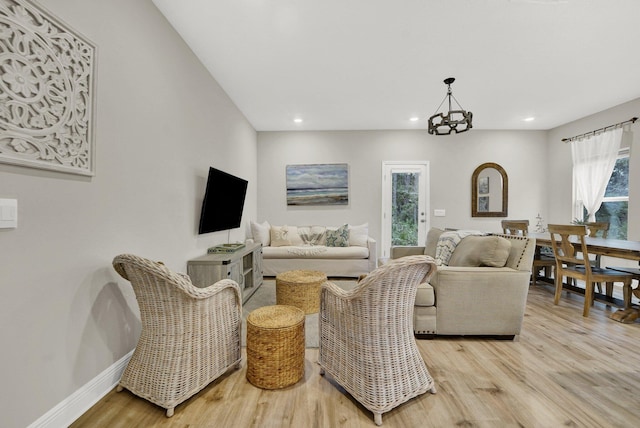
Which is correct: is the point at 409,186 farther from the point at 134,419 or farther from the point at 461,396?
the point at 134,419

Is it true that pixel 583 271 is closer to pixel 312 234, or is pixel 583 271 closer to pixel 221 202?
pixel 312 234

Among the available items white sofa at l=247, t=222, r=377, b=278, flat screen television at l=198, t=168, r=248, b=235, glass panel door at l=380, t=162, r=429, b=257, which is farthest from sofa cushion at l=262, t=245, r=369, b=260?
glass panel door at l=380, t=162, r=429, b=257

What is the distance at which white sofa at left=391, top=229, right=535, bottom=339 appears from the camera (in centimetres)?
212

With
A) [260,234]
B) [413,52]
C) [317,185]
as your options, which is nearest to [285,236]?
[260,234]

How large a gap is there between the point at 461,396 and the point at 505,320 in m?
0.96

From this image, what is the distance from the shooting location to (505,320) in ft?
7.08

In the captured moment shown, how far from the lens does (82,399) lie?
1384mm

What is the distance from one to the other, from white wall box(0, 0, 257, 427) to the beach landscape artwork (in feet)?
8.35

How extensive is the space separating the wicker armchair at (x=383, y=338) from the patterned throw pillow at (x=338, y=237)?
281cm

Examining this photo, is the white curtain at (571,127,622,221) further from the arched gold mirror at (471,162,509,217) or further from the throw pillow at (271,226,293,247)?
the throw pillow at (271,226,293,247)

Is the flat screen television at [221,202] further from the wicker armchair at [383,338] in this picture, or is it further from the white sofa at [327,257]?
the wicker armchair at [383,338]

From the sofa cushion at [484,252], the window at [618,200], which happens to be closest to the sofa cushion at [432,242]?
the sofa cushion at [484,252]

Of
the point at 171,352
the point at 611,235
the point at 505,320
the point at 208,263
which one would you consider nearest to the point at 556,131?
the point at 611,235

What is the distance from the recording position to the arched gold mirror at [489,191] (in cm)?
499
